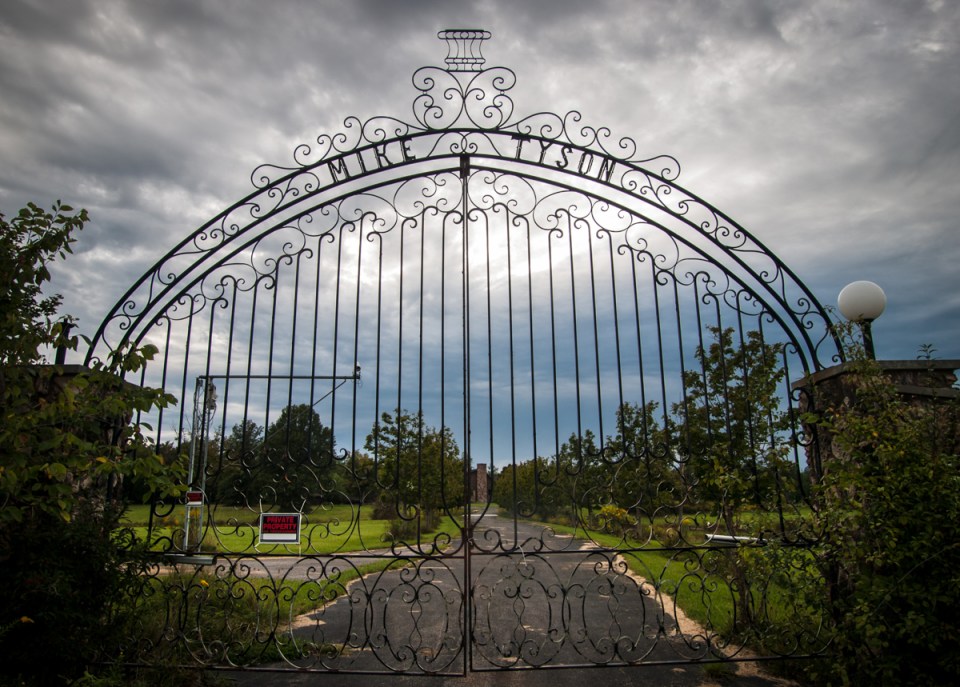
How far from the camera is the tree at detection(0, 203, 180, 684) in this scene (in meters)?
3.07

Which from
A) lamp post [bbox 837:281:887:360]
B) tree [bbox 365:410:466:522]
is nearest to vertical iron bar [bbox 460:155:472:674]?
tree [bbox 365:410:466:522]

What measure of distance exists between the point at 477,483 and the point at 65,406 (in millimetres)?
2943

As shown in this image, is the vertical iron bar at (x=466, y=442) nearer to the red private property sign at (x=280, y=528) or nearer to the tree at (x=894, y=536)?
the red private property sign at (x=280, y=528)

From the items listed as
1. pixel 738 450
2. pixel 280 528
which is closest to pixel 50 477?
pixel 280 528

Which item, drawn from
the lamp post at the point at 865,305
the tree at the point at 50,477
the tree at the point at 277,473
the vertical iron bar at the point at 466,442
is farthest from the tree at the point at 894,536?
the tree at the point at 50,477

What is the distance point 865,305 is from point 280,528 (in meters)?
4.53

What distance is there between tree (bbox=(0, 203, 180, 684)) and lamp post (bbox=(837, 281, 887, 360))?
15.1 ft

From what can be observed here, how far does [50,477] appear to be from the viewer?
11.0 ft

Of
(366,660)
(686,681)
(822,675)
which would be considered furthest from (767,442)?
(366,660)

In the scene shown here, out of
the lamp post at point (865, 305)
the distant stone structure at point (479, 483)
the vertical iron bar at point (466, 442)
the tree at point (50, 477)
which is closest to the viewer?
the tree at point (50, 477)

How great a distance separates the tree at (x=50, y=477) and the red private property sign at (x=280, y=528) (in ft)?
2.66

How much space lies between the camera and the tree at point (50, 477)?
3074 mm

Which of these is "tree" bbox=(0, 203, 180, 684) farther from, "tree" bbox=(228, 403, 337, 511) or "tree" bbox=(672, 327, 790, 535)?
"tree" bbox=(672, 327, 790, 535)

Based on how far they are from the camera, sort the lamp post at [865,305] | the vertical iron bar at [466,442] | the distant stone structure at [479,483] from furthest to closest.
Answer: the distant stone structure at [479,483] → the lamp post at [865,305] → the vertical iron bar at [466,442]
